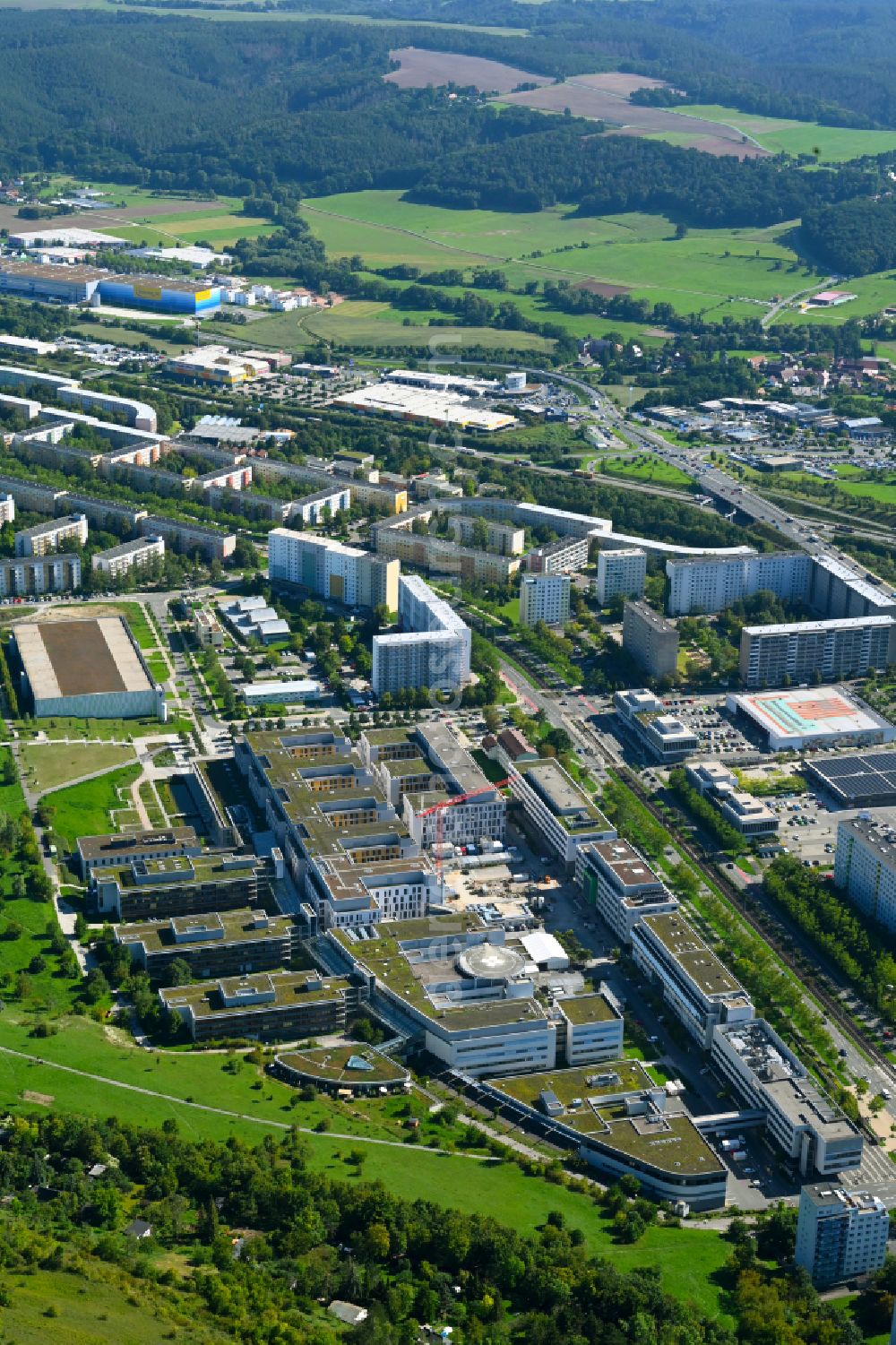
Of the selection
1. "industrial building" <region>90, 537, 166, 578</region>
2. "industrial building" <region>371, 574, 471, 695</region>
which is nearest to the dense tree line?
"industrial building" <region>371, 574, 471, 695</region>

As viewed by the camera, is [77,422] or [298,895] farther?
[77,422]

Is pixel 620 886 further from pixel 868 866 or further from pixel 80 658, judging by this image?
pixel 80 658

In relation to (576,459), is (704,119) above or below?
above

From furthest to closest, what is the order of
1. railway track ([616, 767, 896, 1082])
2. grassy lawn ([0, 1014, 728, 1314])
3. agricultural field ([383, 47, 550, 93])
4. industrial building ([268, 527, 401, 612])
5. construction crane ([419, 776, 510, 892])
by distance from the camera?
1. agricultural field ([383, 47, 550, 93])
2. industrial building ([268, 527, 401, 612])
3. construction crane ([419, 776, 510, 892])
4. railway track ([616, 767, 896, 1082])
5. grassy lawn ([0, 1014, 728, 1314])

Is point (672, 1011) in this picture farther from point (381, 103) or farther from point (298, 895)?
point (381, 103)

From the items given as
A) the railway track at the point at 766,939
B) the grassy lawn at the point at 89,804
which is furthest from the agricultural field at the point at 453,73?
the grassy lawn at the point at 89,804

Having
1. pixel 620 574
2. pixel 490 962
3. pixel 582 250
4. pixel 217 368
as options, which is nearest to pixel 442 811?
pixel 490 962

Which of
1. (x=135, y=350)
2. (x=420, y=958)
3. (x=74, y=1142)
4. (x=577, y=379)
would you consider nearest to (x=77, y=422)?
(x=135, y=350)

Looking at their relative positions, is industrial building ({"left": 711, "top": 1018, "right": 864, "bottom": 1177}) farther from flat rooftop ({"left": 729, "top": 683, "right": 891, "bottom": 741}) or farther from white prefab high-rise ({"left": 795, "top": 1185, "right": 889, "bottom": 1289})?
flat rooftop ({"left": 729, "top": 683, "right": 891, "bottom": 741})
